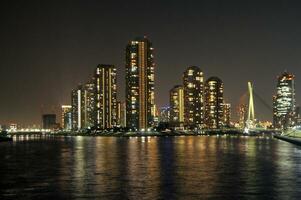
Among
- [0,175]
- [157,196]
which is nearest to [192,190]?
[157,196]

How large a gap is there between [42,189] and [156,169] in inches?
711

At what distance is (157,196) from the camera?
32.3m

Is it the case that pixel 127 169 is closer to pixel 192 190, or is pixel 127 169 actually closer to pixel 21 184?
pixel 21 184

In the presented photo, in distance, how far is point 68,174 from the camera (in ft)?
156

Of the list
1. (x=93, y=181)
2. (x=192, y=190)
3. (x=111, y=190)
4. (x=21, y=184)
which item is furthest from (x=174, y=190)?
→ (x=21, y=184)

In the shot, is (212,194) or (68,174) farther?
(68,174)

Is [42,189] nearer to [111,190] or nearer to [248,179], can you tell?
[111,190]

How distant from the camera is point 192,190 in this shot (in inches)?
1372

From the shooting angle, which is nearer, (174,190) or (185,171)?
(174,190)

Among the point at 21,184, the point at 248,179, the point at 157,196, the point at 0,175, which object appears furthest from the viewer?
the point at 0,175

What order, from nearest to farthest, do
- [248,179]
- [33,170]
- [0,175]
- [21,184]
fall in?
[21,184], [248,179], [0,175], [33,170]

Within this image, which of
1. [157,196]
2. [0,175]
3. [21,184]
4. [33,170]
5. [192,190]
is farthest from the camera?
[33,170]

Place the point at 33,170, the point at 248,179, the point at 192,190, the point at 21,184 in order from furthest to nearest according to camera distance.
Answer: the point at 33,170
the point at 248,179
the point at 21,184
the point at 192,190

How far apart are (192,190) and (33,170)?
22442mm
